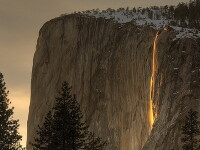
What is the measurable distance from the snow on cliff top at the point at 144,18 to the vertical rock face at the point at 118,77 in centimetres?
90

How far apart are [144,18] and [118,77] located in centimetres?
772

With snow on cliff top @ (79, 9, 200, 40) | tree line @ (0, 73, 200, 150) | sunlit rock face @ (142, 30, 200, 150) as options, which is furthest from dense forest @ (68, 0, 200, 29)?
tree line @ (0, 73, 200, 150)

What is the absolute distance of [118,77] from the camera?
71.4 meters

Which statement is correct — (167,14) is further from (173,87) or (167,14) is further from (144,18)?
(173,87)

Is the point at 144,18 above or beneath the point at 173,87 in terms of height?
above

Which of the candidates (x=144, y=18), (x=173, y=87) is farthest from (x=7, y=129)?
(x=144, y=18)

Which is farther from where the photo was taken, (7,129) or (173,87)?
(173,87)

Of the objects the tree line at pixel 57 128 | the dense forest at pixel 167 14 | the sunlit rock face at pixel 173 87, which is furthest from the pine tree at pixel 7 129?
the dense forest at pixel 167 14

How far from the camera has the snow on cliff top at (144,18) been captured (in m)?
59.3

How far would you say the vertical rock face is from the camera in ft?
171

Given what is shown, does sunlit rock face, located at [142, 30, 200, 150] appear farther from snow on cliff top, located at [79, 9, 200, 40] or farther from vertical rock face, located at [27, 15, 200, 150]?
snow on cliff top, located at [79, 9, 200, 40]

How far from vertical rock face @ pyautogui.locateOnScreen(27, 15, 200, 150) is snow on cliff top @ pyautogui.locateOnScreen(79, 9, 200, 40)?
904mm

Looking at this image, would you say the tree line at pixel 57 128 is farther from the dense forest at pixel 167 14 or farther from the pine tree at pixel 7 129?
the dense forest at pixel 167 14

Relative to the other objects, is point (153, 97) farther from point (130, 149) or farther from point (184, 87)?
point (130, 149)
